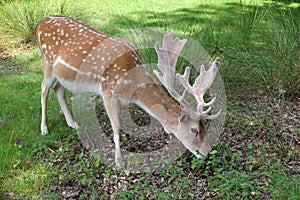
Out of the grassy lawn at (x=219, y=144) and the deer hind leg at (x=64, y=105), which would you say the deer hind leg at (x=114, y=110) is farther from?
the deer hind leg at (x=64, y=105)

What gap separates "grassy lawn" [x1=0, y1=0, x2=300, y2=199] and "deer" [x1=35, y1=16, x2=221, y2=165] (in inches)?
10.5

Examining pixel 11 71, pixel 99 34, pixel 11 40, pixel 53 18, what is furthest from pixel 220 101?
pixel 11 40

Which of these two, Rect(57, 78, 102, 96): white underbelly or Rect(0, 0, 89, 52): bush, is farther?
Rect(0, 0, 89, 52): bush

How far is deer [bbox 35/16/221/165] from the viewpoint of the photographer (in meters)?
4.08

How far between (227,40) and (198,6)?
12.8 feet

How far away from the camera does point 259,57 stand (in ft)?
17.9

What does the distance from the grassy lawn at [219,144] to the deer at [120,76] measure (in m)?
0.27

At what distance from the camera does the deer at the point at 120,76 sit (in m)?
4.08

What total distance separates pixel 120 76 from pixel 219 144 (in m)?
1.13

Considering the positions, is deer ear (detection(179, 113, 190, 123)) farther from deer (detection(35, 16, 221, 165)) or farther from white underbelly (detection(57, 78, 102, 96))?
white underbelly (detection(57, 78, 102, 96))

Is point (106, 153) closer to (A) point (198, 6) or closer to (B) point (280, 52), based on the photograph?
(B) point (280, 52)

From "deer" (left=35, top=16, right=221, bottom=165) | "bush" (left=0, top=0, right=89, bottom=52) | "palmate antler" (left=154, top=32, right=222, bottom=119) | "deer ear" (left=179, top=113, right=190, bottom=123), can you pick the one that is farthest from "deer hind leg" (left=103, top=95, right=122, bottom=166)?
"bush" (left=0, top=0, right=89, bottom=52)

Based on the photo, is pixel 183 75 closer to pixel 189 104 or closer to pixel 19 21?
pixel 189 104

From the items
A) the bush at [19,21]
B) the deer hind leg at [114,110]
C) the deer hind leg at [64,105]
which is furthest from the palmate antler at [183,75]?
the bush at [19,21]
